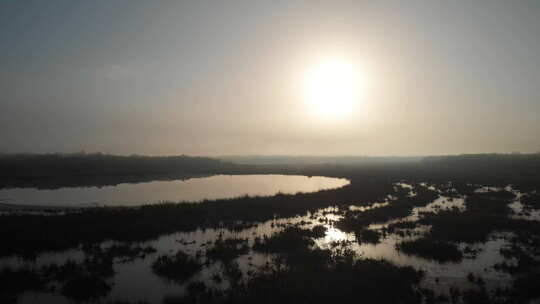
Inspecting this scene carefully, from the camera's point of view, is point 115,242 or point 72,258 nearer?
point 72,258

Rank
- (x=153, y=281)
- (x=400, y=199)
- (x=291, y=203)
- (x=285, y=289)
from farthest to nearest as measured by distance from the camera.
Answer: (x=400, y=199)
(x=291, y=203)
(x=153, y=281)
(x=285, y=289)

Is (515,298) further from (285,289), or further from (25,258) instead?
(25,258)

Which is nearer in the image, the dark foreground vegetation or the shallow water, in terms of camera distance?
the dark foreground vegetation

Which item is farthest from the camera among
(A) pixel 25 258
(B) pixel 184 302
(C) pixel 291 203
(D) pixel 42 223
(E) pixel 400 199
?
(E) pixel 400 199

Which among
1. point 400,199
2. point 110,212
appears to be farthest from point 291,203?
point 110,212

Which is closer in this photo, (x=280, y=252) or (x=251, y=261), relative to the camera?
(x=251, y=261)

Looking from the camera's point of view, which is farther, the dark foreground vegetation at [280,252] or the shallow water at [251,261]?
the shallow water at [251,261]

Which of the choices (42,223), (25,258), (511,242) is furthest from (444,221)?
(42,223)
